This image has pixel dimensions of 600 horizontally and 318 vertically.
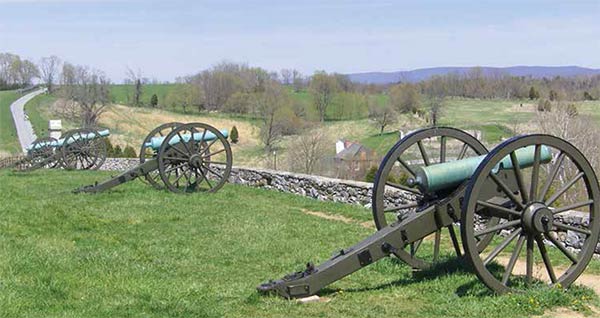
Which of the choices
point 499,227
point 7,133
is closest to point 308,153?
point 7,133

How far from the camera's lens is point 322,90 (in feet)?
296

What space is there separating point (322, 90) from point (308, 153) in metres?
48.9

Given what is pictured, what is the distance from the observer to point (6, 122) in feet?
153

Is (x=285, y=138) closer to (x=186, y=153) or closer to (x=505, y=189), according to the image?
(x=186, y=153)

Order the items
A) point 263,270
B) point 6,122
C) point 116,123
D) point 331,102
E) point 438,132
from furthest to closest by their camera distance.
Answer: point 331,102, point 116,123, point 6,122, point 263,270, point 438,132

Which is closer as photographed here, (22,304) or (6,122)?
(22,304)

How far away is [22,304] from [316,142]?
36879 millimetres

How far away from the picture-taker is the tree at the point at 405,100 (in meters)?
89.3

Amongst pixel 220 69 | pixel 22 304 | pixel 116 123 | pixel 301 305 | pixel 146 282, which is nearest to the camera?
pixel 22 304

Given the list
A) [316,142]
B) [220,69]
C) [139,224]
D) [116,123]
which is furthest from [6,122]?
[220,69]

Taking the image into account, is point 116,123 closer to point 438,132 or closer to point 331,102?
point 331,102

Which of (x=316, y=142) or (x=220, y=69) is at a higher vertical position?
(x=220, y=69)

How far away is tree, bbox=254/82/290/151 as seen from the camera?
62.9m

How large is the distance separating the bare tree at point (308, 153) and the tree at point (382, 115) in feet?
97.5
